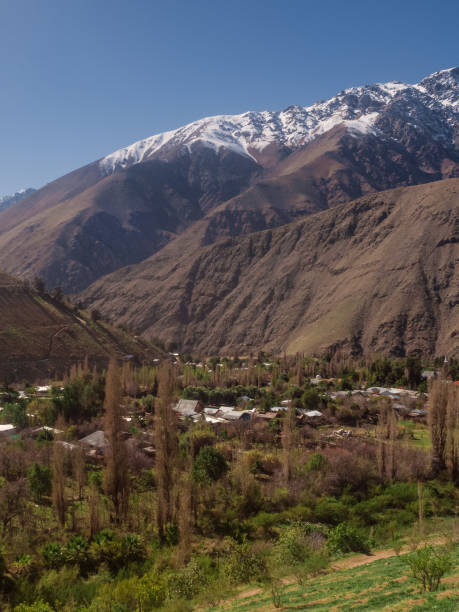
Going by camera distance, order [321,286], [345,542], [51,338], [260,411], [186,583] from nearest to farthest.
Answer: [186,583], [345,542], [260,411], [51,338], [321,286]

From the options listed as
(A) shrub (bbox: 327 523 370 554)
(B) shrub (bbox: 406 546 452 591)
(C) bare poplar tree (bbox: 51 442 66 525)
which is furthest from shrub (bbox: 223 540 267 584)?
(C) bare poplar tree (bbox: 51 442 66 525)

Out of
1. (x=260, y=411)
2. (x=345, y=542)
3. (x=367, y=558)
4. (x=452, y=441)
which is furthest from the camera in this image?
(x=260, y=411)

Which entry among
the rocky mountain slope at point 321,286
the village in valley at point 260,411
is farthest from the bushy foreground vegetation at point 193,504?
the rocky mountain slope at point 321,286

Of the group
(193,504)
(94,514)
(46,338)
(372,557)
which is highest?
(46,338)

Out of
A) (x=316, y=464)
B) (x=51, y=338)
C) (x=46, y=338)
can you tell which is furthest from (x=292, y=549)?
(x=51, y=338)

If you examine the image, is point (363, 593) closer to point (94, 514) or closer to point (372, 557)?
point (372, 557)

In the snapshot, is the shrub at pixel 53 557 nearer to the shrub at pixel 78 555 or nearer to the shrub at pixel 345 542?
the shrub at pixel 78 555

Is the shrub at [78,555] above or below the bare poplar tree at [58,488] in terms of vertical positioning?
below
